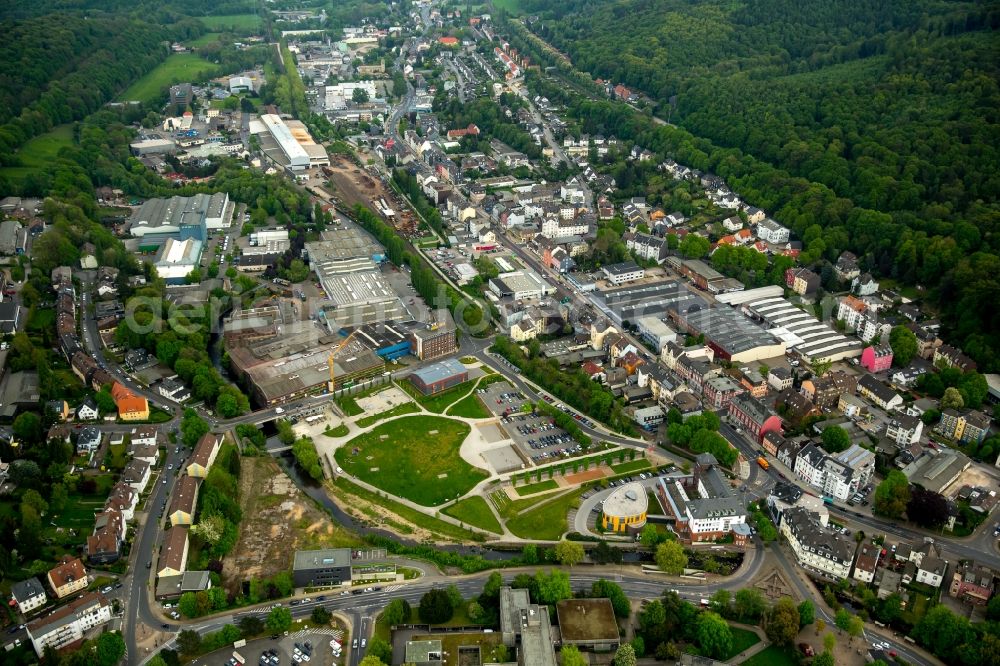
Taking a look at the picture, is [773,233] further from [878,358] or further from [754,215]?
[878,358]

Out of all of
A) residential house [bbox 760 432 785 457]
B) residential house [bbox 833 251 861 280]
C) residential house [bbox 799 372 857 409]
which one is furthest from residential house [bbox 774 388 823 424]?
residential house [bbox 833 251 861 280]

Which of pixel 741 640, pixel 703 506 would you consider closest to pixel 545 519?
pixel 703 506

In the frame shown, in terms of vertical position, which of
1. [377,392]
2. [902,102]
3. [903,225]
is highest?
[902,102]

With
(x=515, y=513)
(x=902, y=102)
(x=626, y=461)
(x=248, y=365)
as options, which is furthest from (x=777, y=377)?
(x=902, y=102)

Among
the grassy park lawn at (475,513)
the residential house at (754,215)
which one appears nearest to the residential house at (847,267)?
the residential house at (754,215)

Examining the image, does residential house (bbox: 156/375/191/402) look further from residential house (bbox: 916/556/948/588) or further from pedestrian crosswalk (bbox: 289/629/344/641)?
residential house (bbox: 916/556/948/588)

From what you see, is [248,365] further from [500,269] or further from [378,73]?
[378,73]

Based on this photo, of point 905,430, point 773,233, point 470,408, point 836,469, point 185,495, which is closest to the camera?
point 185,495
